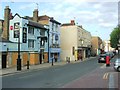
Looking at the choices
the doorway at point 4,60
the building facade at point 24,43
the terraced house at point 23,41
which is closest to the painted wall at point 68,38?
the building facade at point 24,43

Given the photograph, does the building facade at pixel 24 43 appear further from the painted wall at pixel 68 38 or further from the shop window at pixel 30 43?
the painted wall at pixel 68 38

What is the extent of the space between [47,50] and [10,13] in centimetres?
1274

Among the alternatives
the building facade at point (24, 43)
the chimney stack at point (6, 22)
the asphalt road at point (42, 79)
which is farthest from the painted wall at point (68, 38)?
the asphalt road at point (42, 79)

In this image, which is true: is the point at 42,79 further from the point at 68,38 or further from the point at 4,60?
the point at 68,38

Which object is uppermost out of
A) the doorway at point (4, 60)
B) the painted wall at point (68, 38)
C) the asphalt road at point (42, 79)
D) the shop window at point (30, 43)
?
the painted wall at point (68, 38)

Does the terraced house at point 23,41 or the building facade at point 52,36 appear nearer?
the terraced house at point 23,41

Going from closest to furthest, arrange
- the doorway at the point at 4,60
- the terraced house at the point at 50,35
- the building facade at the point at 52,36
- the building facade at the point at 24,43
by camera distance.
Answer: the doorway at the point at 4,60 < the building facade at the point at 24,43 < the terraced house at the point at 50,35 < the building facade at the point at 52,36

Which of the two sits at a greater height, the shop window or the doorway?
the shop window

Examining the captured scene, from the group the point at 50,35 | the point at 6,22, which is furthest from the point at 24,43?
the point at 50,35

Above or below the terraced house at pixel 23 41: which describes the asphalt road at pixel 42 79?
below

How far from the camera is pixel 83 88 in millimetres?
16406

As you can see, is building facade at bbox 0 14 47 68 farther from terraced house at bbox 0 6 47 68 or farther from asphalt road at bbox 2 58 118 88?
asphalt road at bbox 2 58 118 88

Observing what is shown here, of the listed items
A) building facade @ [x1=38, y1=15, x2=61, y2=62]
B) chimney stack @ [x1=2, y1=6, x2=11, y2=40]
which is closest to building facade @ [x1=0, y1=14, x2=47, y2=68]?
chimney stack @ [x1=2, y1=6, x2=11, y2=40]

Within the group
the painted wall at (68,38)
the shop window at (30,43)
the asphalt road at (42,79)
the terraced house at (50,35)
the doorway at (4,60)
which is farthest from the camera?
the painted wall at (68,38)
